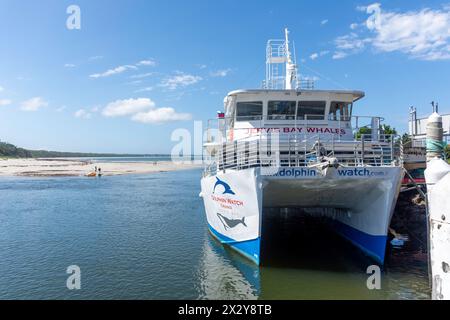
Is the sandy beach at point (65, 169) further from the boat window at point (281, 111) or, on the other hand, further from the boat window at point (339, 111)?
the boat window at point (339, 111)

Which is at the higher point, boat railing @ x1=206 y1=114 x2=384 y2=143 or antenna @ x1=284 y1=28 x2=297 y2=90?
antenna @ x1=284 y1=28 x2=297 y2=90

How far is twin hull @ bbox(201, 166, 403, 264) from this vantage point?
10.3 m

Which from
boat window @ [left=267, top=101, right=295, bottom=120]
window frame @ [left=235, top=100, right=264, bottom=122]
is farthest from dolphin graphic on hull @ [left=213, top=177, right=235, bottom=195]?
boat window @ [left=267, top=101, right=295, bottom=120]

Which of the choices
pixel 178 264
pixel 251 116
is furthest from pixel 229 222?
pixel 251 116

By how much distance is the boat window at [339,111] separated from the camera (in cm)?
1360

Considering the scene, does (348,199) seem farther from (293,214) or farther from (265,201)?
(293,214)

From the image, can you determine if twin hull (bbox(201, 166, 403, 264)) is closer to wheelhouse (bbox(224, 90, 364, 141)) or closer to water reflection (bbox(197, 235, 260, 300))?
water reflection (bbox(197, 235, 260, 300))

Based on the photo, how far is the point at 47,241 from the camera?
15234 mm

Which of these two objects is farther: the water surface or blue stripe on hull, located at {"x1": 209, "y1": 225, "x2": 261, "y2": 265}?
blue stripe on hull, located at {"x1": 209, "y1": 225, "x2": 261, "y2": 265}

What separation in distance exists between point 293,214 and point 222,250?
8.17m

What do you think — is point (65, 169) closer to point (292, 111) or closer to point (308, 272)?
point (292, 111)

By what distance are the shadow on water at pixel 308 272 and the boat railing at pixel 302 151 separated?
3.35 metres

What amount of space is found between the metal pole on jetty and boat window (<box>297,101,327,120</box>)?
21.6 ft
